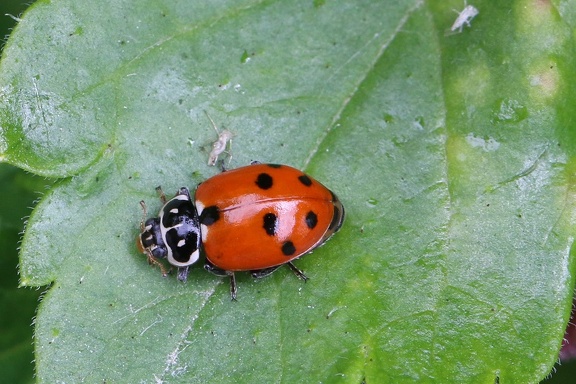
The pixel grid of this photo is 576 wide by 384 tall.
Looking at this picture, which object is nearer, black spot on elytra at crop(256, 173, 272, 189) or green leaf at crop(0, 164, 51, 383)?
black spot on elytra at crop(256, 173, 272, 189)

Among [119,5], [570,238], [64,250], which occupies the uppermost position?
[119,5]

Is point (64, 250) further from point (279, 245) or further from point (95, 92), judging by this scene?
point (279, 245)

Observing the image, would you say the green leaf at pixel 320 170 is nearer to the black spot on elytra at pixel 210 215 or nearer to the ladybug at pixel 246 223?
the ladybug at pixel 246 223

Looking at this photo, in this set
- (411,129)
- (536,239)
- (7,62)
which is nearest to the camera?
(7,62)

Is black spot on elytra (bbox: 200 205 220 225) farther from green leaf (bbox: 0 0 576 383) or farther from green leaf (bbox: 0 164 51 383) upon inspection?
green leaf (bbox: 0 164 51 383)

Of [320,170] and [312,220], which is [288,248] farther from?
[320,170]

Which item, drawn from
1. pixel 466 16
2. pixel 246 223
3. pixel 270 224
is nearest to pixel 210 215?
pixel 246 223

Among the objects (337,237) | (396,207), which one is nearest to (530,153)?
(396,207)

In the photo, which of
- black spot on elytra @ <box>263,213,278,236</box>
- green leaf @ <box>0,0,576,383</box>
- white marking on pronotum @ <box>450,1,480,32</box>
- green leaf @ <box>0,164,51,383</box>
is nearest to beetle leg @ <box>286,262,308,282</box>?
green leaf @ <box>0,0,576,383</box>
